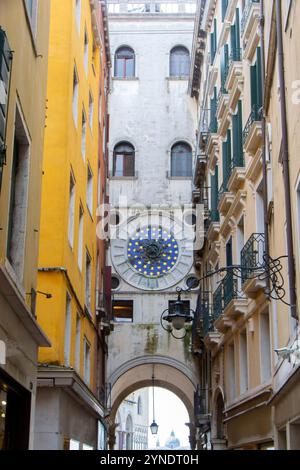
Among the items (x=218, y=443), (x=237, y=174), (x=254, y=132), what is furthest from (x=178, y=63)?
(x=254, y=132)

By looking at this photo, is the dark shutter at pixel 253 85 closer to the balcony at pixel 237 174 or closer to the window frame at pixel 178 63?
the balcony at pixel 237 174

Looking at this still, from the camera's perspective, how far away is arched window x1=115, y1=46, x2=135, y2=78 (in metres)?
42.4

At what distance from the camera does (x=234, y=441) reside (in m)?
22.3

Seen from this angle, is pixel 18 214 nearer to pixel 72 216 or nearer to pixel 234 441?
pixel 72 216

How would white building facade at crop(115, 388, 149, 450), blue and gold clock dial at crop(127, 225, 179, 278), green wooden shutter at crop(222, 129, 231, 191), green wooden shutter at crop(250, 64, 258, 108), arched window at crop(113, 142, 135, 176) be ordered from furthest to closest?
white building facade at crop(115, 388, 149, 450) → arched window at crop(113, 142, 135, 176) → blue and gold clock dial at crop(127, 225, 179, 278) → green wooden shutter at crop(222, 129, 231, 191) → green wooden shutter at crop(250, 64, 258, 108)

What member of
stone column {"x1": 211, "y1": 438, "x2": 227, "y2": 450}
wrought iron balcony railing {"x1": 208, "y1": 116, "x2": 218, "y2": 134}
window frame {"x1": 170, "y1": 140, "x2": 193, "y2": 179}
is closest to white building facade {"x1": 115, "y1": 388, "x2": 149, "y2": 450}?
window frame {"x1": 170, "y1": 140, "x2": 193, "y2": 179}

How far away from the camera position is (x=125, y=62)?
140 feet

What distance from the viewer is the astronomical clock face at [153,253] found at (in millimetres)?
38312

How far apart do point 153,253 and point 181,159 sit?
5.43m

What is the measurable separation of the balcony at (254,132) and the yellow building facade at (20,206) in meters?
5.63

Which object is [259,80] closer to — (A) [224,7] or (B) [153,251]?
(A) [224,7]

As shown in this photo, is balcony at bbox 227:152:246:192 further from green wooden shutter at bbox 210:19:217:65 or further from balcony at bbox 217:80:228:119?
green wooden shutter at bbox 210:19:217:65

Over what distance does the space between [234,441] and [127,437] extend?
43.5 metres

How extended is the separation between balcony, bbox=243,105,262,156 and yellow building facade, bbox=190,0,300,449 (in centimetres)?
3
